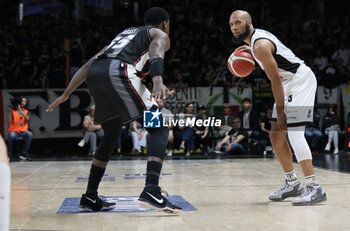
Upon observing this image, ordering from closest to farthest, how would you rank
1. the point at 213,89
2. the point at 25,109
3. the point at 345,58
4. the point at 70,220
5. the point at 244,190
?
1. the point at 70,220
2. the point at 244,190
3. the point at 25,109
4. the point at 213,89
5. the point at 345,58

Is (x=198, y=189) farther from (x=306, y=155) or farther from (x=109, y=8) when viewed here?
(x=109, y=8)

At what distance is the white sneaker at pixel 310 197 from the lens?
400 cm

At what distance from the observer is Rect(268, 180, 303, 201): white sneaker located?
428cm

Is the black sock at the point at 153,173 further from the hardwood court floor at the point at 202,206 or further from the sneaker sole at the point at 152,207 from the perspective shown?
the hardwood court floor at the point at 202,206

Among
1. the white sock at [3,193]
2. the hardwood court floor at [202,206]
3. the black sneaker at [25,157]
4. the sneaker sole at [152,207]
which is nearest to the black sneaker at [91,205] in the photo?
the hardwood court floor at [202,206]

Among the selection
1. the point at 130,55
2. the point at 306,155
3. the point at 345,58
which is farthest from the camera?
the point at 345,58

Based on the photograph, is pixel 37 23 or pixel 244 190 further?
pixel 37 23

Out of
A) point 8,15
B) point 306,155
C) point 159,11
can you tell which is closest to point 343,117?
point 306,155

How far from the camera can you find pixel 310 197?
13.2ft

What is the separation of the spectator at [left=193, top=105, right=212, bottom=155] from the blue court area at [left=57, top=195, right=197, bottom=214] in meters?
7.05

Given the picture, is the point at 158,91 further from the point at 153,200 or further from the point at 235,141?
the point at 235,141

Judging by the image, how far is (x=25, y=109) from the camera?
1138 cm

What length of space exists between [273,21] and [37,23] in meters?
7.59

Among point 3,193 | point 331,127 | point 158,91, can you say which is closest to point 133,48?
point 158,91
